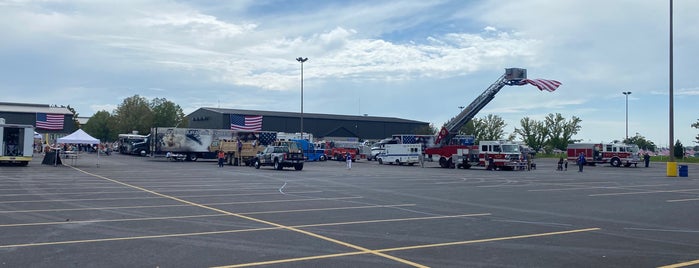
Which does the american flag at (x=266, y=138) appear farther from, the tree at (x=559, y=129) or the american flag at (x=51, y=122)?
the tree at (x=559, y=129)

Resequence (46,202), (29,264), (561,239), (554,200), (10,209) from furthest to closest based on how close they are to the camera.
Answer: (554,200), (46,202), (10,209), (561,239), (29,264)

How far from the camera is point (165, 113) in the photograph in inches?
3563

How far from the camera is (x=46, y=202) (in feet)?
54.2

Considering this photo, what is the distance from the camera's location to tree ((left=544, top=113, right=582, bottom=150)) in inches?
4082

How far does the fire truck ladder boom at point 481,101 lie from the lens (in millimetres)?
46938

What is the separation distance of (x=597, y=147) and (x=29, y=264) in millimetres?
58953

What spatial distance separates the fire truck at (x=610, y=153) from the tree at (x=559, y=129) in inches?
1732

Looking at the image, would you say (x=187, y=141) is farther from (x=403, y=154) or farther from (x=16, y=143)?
(x=403, y=154)

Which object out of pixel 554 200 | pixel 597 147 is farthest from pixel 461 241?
pixel 597 147

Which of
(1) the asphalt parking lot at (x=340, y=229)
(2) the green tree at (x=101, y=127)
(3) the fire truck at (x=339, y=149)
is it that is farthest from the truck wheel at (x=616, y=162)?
(2) the green tree at (x=101, y=127)

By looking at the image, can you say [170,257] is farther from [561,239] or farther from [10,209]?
[10,209]

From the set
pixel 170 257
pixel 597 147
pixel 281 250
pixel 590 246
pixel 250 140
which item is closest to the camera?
pixel 170 257

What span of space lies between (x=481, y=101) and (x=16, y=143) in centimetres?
3403

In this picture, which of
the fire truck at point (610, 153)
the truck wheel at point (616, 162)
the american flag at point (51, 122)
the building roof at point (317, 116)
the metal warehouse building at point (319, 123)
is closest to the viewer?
the fire truck at point (610, 153)
